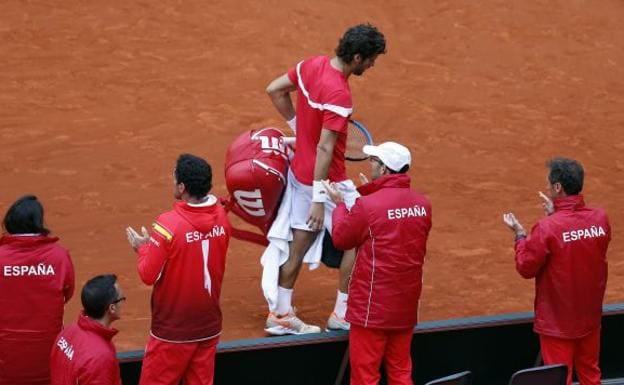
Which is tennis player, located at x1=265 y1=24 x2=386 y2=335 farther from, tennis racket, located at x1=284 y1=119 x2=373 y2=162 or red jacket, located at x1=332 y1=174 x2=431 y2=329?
red jacket, located at x1=332 y1=174 x2=431 y2=329

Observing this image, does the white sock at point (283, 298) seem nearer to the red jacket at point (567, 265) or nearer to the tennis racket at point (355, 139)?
the tennis racket at point (355, 139)

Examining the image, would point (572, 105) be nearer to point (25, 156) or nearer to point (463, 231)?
point (463, 231)

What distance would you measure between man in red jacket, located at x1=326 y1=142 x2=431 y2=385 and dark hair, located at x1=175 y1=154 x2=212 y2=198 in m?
0.93

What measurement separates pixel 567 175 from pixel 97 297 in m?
2.88

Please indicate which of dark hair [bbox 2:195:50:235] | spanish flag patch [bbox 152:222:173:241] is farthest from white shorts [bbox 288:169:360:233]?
dark hair [bbox 2:195:50:235]

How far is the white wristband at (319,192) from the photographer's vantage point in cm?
788

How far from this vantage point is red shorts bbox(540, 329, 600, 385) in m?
7.62

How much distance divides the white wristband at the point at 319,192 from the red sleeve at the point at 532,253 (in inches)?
49.8

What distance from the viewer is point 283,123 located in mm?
13484

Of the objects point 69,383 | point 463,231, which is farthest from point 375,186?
point 463,231

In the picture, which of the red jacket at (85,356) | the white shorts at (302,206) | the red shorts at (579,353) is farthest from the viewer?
the white shorts at (302,206)

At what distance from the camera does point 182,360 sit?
6.96 metres

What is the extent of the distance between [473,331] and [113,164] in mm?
5237

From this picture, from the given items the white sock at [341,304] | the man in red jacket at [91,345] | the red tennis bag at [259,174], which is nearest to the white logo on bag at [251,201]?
the red tennis bag at [259,174]
